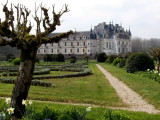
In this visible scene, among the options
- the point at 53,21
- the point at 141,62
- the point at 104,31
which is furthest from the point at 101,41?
the point at 53,21

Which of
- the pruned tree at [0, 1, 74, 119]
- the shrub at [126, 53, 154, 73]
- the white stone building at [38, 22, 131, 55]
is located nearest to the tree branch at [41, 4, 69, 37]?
the pruned tree at [0, 1, 74, 119]

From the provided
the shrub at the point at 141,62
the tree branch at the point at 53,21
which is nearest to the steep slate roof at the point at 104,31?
the shrub at the point at 141,62

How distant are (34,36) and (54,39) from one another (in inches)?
19.6

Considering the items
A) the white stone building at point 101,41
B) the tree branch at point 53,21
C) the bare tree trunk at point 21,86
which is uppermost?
the white stone building at point 101,41

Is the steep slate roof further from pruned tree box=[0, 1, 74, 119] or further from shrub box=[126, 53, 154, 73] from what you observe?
pruned tree box=[0, 1, 74, 119]

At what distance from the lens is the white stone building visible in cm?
6938

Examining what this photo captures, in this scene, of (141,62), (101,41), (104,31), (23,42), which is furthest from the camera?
(101,41)

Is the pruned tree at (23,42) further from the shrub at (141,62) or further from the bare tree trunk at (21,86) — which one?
the shrub at (141,62)

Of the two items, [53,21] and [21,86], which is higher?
[53,21]

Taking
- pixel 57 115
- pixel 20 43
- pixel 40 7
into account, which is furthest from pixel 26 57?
pixel 57 115

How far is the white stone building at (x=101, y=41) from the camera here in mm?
69375

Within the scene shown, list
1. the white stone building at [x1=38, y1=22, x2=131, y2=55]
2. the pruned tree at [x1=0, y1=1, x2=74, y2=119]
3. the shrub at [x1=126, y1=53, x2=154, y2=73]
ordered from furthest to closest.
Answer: the white stone building at [x1=38, y1=22, x2=131, y2=55]
the shrub at [x1=126, y1=53, x2=154, y2=73]
the pruned tree at [x1=0, y1=1, x2=74, y2=119]

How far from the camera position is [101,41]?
70.9m

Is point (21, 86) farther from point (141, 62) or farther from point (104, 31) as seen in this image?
point (104, 31)
